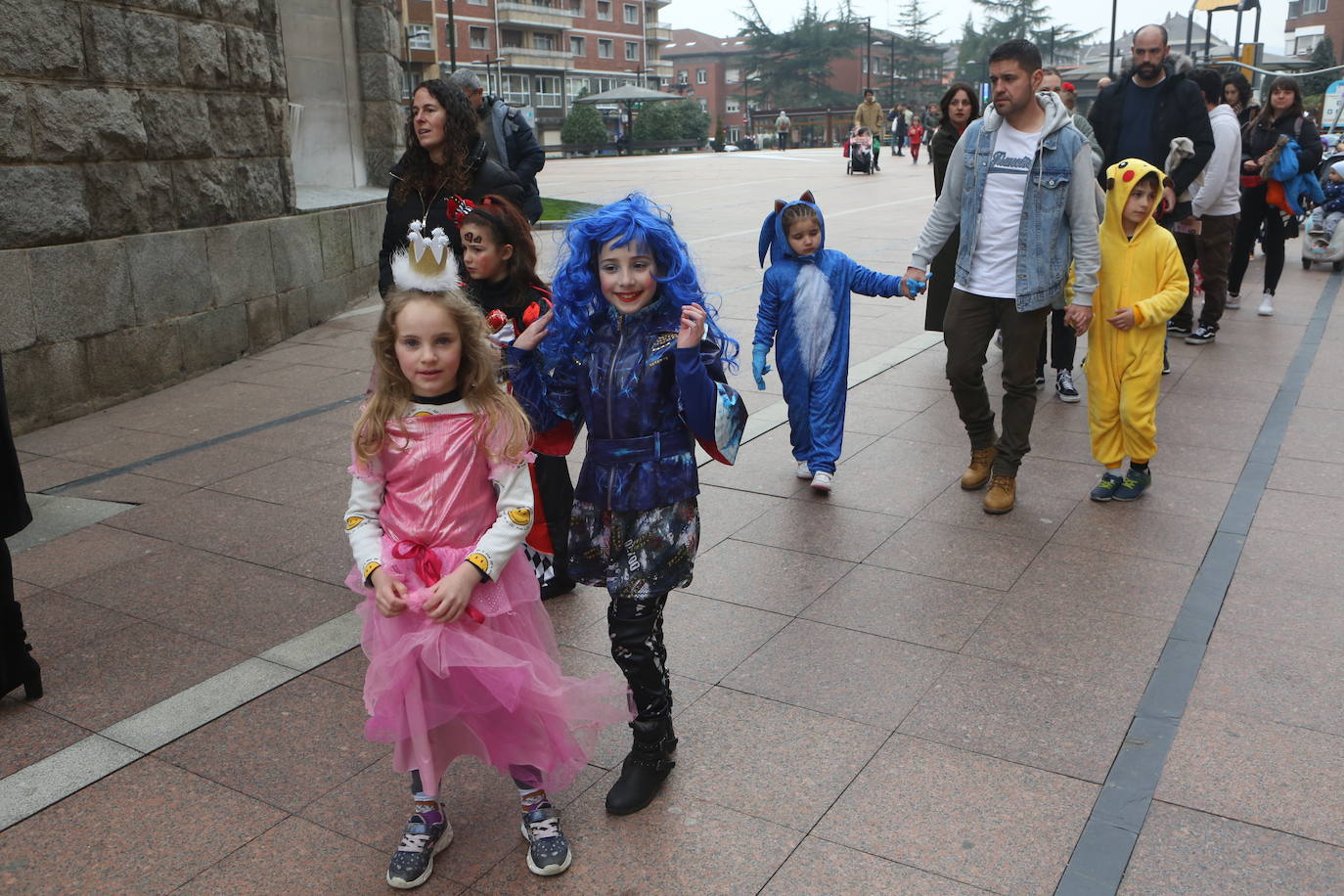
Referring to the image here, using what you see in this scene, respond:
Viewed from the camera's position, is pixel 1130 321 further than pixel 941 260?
No

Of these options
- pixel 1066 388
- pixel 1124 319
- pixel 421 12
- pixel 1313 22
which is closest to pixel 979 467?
pixel 1124 319

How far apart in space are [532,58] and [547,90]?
→ 123 inches

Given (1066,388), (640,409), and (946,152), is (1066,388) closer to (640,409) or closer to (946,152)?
(946,152)

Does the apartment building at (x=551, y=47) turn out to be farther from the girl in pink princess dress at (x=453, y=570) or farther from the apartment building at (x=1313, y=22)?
the girl in pink princess dress at (x=453, y=570)

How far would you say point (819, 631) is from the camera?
4160 mm

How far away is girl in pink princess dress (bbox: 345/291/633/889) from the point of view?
8.93 ft

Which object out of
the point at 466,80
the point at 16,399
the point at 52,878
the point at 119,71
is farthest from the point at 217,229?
the point at 52,878

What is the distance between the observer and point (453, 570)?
108 inches

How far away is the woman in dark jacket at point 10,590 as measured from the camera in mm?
3617

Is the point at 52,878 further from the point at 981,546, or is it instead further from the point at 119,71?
the point at 119,71

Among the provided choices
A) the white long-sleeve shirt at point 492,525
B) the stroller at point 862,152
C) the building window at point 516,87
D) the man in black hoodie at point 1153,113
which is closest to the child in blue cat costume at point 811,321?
the man in black hoodie at point 1153,113

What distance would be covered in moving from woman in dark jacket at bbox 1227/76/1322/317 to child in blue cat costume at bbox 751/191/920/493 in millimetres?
5960

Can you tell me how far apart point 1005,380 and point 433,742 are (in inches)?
143

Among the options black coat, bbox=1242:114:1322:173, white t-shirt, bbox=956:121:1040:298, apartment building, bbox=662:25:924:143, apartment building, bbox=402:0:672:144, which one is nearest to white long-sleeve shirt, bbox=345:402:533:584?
white t-shirt, bbox=956:121:1040:298
